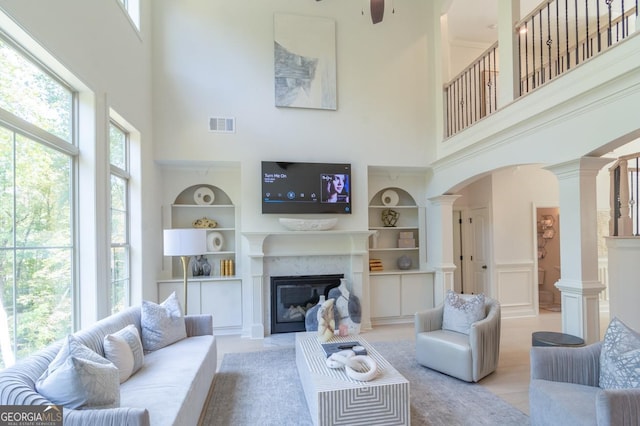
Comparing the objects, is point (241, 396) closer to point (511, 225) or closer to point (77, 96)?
point (77, 96)

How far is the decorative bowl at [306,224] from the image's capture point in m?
4.83

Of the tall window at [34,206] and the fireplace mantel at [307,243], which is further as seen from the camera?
the fireplace mantel at [307,243]

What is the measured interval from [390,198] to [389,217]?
35 cm

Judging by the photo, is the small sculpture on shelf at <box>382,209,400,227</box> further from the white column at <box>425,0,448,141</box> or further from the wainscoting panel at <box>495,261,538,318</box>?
the wainscoting panel at <box>495,261,538,318</box>

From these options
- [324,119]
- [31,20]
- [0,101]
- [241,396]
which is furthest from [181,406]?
[324,119]

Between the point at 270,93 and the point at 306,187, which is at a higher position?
the point at 270,93

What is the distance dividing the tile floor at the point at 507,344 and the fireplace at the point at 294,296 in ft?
0.63

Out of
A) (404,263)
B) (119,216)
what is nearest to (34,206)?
(119,216)

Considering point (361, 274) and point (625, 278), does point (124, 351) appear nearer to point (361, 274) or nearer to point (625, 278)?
point (361, 274)

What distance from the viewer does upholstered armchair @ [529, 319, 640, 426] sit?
1.74 meters

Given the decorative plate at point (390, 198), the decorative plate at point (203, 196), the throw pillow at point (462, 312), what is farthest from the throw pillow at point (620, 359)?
the decorative plate at point (203, 196)

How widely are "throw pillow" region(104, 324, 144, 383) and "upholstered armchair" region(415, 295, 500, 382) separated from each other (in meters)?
2.73

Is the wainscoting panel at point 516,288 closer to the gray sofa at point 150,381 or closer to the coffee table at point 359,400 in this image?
the coffee table at point 359,400

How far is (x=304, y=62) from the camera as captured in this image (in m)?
5.11
